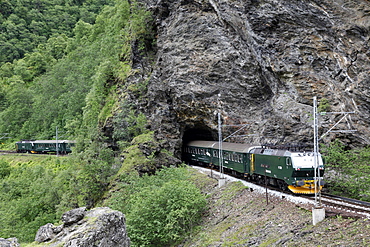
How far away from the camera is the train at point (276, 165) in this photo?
19.5 m

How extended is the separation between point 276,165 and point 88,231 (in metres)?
13.3

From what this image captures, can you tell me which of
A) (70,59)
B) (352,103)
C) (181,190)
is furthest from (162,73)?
(70,59)

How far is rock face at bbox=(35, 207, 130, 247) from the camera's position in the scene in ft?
40.7

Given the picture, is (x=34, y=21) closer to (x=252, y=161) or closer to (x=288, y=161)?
(x=252, y=161)

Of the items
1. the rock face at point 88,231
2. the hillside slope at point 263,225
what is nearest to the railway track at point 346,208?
the hillside slope at point 263,225

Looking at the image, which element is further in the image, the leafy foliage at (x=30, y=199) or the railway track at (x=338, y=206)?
the leafy foliage at (x=30, y=199)

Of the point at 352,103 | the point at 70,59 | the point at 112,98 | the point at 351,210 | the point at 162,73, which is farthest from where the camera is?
the point at 70,59

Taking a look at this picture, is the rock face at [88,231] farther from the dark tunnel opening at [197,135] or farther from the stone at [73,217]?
the dark tunnel opening at [197,135]

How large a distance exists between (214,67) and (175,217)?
17.4 m


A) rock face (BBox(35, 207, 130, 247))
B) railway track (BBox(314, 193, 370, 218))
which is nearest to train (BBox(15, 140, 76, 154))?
rock face (BBox(35, 207, 130, 247))

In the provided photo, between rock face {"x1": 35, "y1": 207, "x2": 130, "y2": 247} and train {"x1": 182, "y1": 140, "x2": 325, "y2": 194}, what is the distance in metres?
9.33

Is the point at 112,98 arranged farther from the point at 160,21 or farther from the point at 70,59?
the point at 70,59

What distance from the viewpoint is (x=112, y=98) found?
43688 mm

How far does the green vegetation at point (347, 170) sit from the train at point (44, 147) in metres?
41.5
